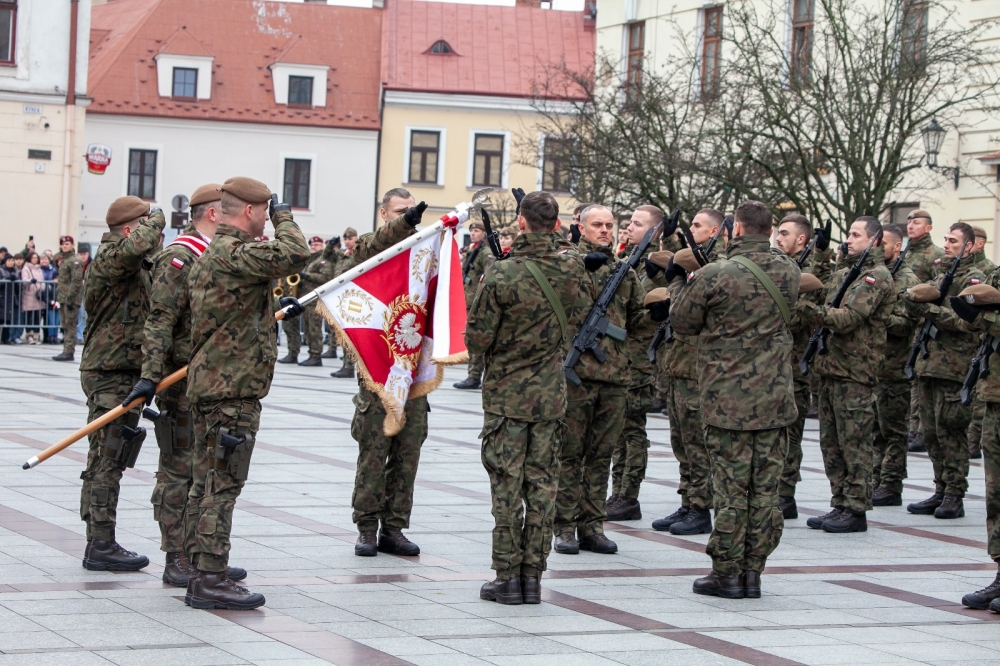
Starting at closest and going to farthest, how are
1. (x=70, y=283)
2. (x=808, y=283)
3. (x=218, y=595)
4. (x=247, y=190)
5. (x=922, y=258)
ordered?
1. (x=218, y=595)
2. (x=247, y=190)
3. (x=808, y=283)
4. (x=922, y=258)
5. (x=70, y=283)

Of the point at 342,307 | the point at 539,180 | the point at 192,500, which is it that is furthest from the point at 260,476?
the point at 539,180

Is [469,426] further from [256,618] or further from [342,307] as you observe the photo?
[256,618]

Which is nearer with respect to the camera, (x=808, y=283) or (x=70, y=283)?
(x=808, y=283)

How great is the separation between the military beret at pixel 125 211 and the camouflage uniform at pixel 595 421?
8.80 ft

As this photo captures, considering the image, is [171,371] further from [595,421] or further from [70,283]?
[70,283]

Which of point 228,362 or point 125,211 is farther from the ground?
point 125,211

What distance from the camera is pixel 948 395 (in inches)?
459

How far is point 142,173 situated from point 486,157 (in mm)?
11995

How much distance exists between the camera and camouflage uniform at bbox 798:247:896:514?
34.2 ft

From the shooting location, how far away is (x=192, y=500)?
7.51 meters

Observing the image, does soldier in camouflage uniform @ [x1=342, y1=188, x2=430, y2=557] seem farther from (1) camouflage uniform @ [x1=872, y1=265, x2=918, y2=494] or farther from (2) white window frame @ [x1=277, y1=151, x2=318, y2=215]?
(2) white window frame @ [x1=277, y1=151, x2=318, y2=215]

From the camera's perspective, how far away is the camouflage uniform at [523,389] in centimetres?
777

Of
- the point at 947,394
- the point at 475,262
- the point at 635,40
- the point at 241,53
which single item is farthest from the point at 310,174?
the point at 947,394

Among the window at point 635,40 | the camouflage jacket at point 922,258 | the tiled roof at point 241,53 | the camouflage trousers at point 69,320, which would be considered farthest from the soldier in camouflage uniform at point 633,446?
the tiled roof at point 241,53
